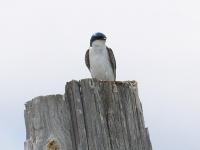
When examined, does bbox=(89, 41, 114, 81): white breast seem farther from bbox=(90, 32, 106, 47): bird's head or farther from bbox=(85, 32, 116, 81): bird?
bbox=(90, 32, 106, 47): bird's head

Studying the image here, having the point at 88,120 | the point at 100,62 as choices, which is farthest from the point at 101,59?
the point at 88,120

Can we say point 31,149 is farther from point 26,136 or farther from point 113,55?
point 113,55

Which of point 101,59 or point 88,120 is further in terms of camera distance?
point 101,59

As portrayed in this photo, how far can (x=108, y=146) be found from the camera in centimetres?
404

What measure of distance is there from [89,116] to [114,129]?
35 cm

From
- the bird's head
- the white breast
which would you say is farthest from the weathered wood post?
the bird's head

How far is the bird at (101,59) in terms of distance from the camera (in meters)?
10.5

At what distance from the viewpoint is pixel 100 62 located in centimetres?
1042

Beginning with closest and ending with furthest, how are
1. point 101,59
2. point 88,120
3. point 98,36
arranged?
point 88,120 → point 101,59 → point 98,36

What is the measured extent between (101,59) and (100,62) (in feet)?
0.33

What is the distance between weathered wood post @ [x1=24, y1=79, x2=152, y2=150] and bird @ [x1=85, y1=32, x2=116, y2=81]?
6023mm

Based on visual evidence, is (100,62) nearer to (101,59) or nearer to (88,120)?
(101,59)

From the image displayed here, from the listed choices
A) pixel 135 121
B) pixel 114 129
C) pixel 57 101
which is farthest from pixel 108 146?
pixel 57 101

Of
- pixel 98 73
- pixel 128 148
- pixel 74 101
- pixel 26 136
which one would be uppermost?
pixel 98 73
